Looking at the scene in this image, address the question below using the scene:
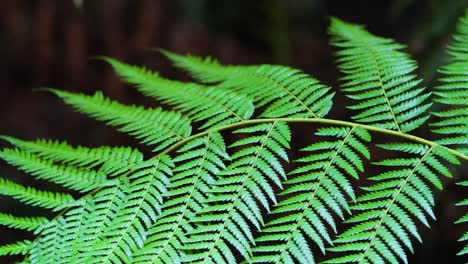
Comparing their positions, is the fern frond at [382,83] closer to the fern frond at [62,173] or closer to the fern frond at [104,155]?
the fern frond at [104,155]

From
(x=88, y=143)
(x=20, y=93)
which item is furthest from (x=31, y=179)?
(x=20, y=93)

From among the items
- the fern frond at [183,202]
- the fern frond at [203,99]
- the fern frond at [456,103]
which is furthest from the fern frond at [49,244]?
the fern frond at [456,103]

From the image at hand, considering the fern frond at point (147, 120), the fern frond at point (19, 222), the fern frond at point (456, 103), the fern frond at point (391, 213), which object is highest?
the fern frond at point (147, 120)

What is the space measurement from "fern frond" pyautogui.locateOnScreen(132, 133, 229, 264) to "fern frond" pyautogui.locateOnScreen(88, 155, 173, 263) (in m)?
0.03

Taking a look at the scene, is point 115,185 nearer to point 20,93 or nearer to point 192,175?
point 192,175

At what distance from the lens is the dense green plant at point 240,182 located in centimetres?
134

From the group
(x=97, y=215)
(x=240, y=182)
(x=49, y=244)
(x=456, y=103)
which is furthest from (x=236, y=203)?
(x=456, y=103)

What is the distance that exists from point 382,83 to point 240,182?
0.53m

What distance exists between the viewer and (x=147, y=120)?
1.65 metres

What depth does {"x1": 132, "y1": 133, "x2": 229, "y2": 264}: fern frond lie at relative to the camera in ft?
4.40

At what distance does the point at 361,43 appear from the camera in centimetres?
179

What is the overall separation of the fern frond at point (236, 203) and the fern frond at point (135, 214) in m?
0.13

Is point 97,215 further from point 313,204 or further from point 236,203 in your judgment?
point 313,204

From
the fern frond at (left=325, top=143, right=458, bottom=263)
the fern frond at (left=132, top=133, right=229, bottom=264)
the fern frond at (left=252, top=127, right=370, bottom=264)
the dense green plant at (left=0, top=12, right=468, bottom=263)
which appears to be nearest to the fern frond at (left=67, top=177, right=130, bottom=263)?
the dense green plant at (left=0, top=12, right=468, bottom=263)
